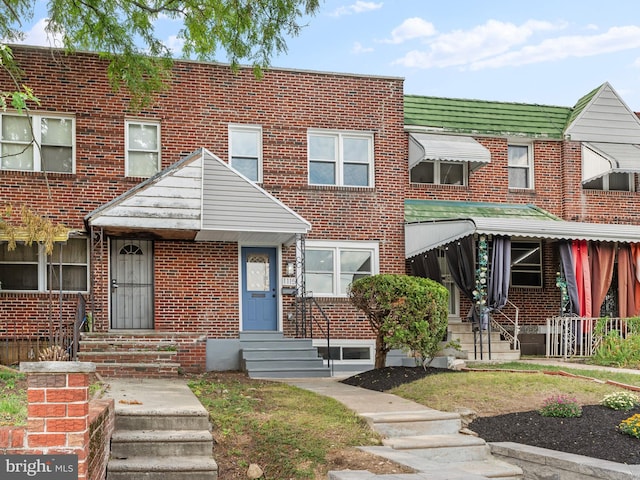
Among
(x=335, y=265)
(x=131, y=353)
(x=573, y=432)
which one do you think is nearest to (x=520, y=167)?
(x=335, y=265)

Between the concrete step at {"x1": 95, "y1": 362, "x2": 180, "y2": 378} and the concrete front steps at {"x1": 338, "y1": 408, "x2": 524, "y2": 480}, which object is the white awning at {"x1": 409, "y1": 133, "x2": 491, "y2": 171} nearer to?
the concrete step at {"x1": 95, "y1": 362, "x2": 180, "y2": 378}

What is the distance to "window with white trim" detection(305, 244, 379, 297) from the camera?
18828mm

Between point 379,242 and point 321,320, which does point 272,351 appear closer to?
point 321,320

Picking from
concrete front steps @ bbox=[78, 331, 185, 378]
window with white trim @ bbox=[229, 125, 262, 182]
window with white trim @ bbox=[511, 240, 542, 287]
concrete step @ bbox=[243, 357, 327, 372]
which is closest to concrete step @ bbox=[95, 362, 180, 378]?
concrete front steps @ bbox=[78, 331, 185, 378]

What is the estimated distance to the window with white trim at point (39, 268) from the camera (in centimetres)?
1719

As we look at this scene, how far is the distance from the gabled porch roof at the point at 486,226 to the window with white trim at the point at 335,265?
41.3 inches

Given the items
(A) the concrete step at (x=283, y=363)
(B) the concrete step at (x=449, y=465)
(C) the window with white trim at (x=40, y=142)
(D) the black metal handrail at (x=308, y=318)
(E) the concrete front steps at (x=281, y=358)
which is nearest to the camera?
(B) the concrete step at (x=449, y=465)

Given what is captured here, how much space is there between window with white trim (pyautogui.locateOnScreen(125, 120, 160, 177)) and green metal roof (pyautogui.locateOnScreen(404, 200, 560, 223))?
6.28 metres

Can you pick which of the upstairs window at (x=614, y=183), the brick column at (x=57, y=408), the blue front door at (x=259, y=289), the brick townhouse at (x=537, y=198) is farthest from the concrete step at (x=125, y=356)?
the upstairs window at (x=614, y=183)

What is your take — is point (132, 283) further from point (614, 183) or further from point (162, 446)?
point (614, 183)

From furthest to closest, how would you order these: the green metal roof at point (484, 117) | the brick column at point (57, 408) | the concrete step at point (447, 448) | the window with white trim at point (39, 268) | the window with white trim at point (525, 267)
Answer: the green metal roof at point (484, 117), the window with white trim at point (525, 267), the window with white trim at point (39, 268), the concrete step at point (447, 448), the brick column at point (57, 408)

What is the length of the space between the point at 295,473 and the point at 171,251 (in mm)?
10302

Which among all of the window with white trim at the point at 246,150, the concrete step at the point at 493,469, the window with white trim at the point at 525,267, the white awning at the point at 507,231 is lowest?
the concrete step at the point at 493,469

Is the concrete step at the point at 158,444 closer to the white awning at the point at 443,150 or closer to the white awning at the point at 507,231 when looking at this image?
the white awning at the point at 507,231
